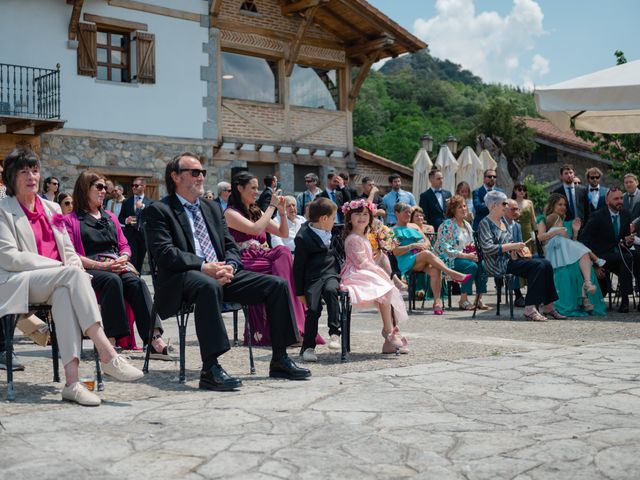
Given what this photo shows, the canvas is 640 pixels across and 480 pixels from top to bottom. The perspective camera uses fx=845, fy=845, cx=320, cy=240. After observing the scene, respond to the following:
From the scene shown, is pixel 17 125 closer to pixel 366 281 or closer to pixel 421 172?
pixel 421 172

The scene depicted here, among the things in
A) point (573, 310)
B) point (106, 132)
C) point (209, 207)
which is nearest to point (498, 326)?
point (573, 310)

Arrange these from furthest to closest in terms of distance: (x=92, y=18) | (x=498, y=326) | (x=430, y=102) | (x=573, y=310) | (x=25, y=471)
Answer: (x=430, y=102)
(x=92, y=18)
(x=573, y=310)
(x=498, y=326)
(x=25, y=471)

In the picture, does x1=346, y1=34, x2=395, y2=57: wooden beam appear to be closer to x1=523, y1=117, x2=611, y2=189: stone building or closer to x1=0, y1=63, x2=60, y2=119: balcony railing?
x1=0, y1=63, x2=60, y2=119: balcony railing

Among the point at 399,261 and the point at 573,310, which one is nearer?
the point at 573,310

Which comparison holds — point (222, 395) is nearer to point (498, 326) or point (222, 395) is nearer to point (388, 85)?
point (498, 326)

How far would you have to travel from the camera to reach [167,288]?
17.5 ft

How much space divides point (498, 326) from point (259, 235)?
2.95 meters

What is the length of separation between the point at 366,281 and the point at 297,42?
16031 millimetres

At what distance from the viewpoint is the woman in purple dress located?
273 inches

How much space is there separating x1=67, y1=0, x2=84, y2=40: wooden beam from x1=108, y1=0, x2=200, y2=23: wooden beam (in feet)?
3.16

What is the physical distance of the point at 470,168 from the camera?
19031mm

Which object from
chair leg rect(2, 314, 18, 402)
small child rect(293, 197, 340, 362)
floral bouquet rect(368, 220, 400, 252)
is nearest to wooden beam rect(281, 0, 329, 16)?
floral bouquet rect(368, 220, 400, 252)

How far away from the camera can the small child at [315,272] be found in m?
6.31

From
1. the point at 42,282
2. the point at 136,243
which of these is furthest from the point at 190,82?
the point at 42,282
